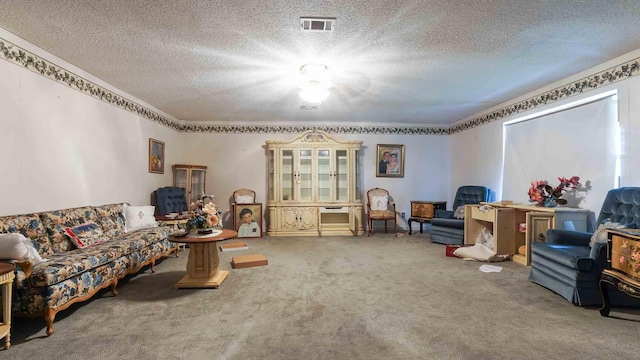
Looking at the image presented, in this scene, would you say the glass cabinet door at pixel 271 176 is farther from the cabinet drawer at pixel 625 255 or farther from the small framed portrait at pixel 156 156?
the cabinet drawer at pixel 625 255

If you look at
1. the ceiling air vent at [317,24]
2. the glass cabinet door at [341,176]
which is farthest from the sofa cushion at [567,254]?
the glass cabinet door at [341,176]

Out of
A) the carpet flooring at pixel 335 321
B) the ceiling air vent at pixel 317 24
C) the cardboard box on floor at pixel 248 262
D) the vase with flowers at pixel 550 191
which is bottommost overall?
the carpet flooring at pixel 335 321

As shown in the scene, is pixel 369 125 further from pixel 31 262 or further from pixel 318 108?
pixel 31 262

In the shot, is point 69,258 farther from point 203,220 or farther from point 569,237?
point 569,237

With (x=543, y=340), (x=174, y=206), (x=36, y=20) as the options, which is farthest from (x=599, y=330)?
(x=174, y=206)

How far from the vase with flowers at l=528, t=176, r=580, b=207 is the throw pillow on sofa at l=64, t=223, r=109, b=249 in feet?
18.3

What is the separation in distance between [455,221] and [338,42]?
12.4 ft

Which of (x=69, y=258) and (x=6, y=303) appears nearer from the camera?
(x=6, y=303)

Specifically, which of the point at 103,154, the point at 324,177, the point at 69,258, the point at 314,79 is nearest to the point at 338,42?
the point at 314,79

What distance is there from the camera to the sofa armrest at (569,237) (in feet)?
10.1

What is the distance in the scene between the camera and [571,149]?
387 cm

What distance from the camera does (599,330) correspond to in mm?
2209

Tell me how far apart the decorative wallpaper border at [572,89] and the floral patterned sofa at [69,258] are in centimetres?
576

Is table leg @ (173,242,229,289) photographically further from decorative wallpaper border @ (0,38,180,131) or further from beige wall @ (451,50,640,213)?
beige wall @ (451,50,640,213)
